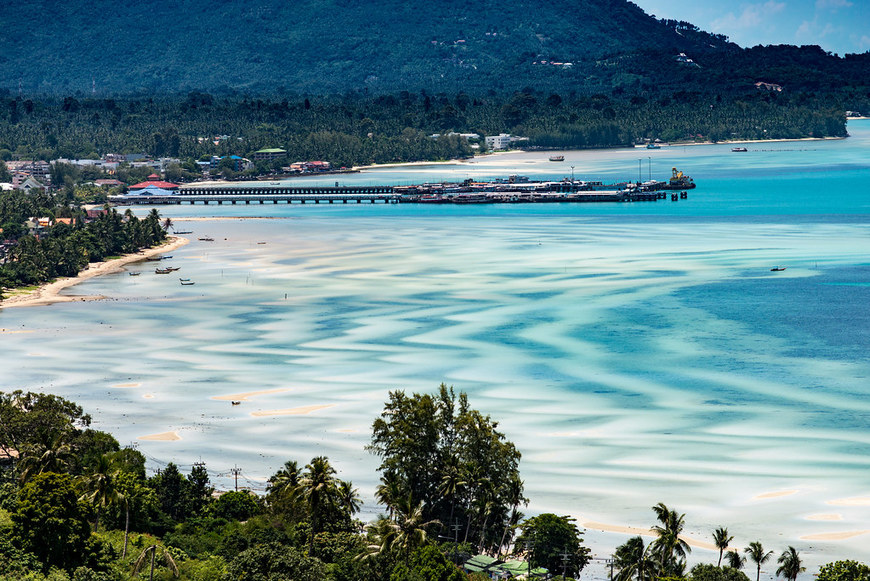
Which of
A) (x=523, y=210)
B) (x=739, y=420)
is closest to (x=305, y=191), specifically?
(x=523, y=210)

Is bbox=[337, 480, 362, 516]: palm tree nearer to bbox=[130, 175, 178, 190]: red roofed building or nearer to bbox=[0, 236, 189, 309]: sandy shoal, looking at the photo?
bbox=[0, 236, 189, 309]: sandy shoal

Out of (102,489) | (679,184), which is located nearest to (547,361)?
(102,489)

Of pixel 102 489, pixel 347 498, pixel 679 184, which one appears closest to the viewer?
pixel 102 489

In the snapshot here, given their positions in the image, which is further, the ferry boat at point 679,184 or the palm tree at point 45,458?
the ferry boat at point 679,184

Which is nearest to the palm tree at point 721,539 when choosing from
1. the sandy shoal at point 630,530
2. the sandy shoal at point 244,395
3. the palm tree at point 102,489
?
the sandy shoal at point 630,530

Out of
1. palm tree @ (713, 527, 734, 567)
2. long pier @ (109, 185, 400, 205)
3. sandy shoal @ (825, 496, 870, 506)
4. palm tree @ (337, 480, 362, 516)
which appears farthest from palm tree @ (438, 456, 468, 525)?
long pier @ (109, 185, 400, 205)

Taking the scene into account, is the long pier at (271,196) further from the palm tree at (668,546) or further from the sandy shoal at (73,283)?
the palm tree at (668,546)

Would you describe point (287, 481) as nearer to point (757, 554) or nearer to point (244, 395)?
point (757, 554)
